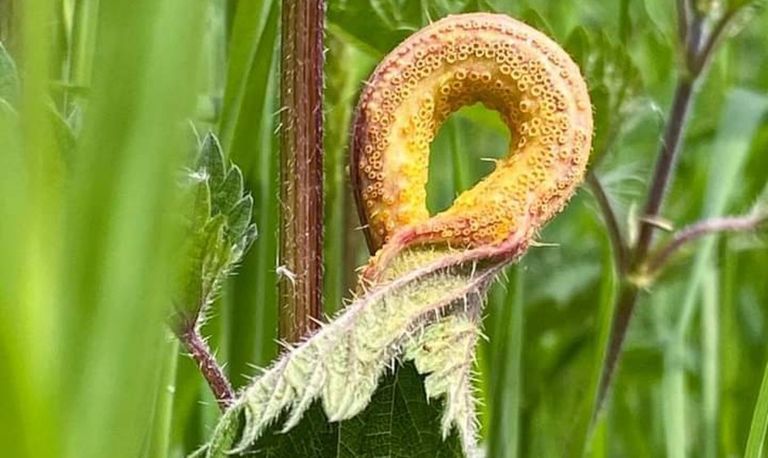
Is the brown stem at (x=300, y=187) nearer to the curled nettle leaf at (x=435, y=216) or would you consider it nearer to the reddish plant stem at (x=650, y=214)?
the curled nettle leaf at (x=435, y=216)

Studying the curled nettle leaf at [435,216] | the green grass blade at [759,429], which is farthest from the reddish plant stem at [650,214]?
the curled nettle leaf at [435,216]

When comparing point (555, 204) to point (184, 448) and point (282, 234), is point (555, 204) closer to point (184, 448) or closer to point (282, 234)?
point (282, 234)

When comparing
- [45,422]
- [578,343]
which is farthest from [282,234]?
[578,343]

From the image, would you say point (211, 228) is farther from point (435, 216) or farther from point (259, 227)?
point (259, 227)

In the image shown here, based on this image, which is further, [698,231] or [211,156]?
[698,231]

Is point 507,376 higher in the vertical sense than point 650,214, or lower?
lower

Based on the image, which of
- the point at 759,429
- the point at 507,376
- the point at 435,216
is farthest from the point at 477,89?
the point at 507,376
